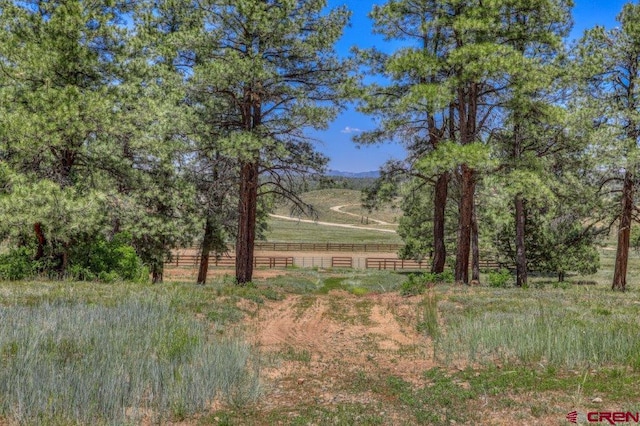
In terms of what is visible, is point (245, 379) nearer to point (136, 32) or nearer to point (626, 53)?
point (136, 32)

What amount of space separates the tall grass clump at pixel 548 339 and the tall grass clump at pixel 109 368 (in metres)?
3.87

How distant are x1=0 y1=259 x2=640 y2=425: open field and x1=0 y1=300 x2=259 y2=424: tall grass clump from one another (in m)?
0.02

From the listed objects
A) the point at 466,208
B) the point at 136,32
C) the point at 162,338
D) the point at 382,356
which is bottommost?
the point at 382,356

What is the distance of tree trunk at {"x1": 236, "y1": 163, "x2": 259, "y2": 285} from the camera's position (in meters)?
15.4

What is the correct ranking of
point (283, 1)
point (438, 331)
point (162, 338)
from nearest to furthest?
point (162, 338) < point (438, 331) < point (283, 1)

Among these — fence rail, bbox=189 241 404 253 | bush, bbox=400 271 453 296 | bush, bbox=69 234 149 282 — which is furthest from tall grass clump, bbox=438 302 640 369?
fence rail, bbox=189 241 404 253

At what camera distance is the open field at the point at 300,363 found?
4.80 meters

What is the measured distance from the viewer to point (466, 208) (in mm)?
15102

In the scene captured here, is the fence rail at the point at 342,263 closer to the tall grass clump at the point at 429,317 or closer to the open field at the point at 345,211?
the tall grass clump at the point at 429,317

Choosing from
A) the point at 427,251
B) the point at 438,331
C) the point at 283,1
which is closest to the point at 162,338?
the point at 438,331

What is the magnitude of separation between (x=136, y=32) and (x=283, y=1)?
16.1 ft

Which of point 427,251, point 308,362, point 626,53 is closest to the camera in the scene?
point 308,362

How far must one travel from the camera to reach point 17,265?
12898 mm

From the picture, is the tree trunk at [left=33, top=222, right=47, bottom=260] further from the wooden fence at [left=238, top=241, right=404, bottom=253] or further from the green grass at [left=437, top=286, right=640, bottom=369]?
the wooden fence at [left=238, top=241, right=404, bottom=253]
